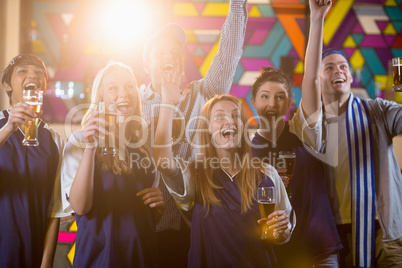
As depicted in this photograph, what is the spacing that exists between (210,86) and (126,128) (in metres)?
0.60

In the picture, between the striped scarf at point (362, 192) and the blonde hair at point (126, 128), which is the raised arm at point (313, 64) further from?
the blonde hair at point (126, 128)

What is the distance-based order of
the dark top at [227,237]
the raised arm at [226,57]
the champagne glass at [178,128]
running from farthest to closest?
1. the raised arm at [226,57]
2. the champagne glass at [178,128]
3. the dark top at [227,237]

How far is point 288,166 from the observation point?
235 cm

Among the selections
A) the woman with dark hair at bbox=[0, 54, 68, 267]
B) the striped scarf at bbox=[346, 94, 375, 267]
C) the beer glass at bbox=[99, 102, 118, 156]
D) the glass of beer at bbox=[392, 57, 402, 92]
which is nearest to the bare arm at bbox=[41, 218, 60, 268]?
the woman with dark hair at bbox=[0, 54, 68, 267]

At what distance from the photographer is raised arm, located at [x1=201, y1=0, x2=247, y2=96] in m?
2.39

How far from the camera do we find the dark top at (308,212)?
7.70 feet

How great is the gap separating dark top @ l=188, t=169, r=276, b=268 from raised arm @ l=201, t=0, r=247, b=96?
26.6 inches

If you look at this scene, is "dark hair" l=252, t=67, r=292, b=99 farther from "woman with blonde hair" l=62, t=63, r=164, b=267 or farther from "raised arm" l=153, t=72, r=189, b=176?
"woman with blonde hair" l=62, t=63, r=164, b=267

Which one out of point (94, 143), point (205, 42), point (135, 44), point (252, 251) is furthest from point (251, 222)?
point (135, 44)

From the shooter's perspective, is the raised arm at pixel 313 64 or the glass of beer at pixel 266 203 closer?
the glass of beer at pixel 266 203

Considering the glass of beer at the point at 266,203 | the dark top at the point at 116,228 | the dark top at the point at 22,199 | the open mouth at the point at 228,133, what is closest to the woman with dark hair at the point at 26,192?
the dark top at the point at 22,199

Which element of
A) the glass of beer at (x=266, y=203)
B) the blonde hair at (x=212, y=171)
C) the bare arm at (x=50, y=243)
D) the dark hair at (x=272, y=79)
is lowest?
the bare arm at (x=50, y=243)

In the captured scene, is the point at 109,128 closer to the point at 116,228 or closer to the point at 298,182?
the point at 116,228

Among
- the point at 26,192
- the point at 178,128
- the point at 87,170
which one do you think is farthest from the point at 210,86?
the point at 26,192
